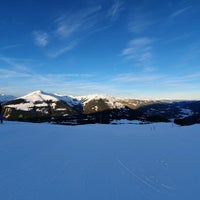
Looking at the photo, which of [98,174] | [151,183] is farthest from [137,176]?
[98,174]

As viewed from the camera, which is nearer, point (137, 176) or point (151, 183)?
point (151, 183)

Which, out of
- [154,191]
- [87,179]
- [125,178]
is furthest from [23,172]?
[154,191]

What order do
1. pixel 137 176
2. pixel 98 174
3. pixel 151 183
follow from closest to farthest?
pixel 151 183 < pixel 137 176 < pixel 98 174

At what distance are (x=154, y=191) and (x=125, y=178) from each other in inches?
38.9

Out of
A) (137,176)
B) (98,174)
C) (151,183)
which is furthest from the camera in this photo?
(98,174)

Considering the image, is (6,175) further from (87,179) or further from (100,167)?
(100,167)

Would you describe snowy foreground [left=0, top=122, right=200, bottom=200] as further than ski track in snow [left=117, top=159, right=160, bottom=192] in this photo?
No

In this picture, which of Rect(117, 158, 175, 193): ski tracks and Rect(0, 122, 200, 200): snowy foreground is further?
Rect(117, 158, 175, 193): ski tracks

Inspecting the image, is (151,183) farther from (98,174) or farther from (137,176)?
(98,174)

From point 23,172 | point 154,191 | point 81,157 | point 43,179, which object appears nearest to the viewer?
point 154,191

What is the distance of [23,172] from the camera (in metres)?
6.16

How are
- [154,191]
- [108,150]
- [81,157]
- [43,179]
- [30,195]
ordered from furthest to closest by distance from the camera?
[108,150] → [81,157] → [43,179] → [154,191] → [30,195]

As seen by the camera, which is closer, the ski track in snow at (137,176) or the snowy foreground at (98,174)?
the snowy foreground at (98,174)

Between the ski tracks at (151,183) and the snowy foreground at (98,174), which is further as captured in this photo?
the ski tracks at (151,183)
